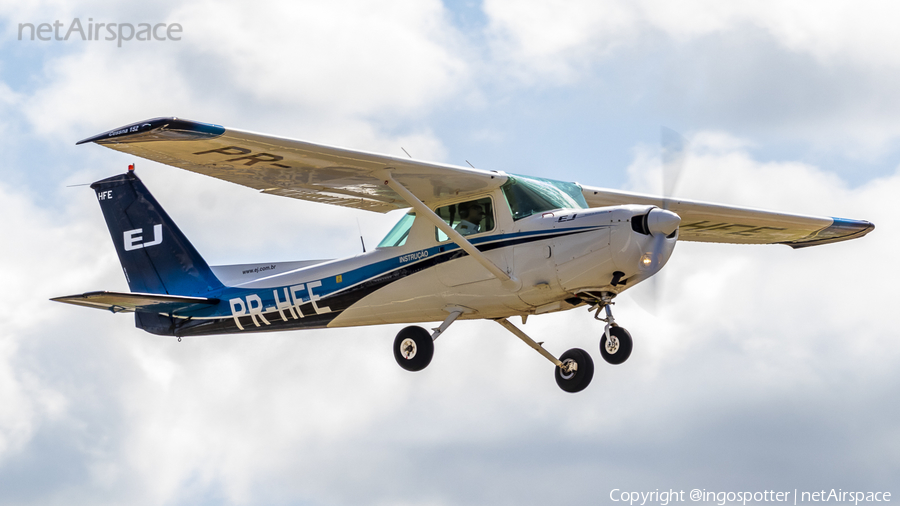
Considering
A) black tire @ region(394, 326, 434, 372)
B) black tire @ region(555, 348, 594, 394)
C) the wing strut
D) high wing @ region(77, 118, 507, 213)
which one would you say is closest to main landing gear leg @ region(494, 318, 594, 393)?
black tire @ region(555, 348, 594, 394)

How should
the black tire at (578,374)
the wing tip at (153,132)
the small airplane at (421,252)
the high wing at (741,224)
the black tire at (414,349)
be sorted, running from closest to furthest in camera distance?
the wing tip at (153,132), the small airplane at (421,252), the black tire at (414,349), the black tire at (578,374), the high wing at (741,224)

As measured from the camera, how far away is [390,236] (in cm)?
1562

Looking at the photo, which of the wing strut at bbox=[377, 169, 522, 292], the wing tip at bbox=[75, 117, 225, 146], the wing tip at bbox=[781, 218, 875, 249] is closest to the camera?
the wing tip at bbox=[75, 117, 225, 146]

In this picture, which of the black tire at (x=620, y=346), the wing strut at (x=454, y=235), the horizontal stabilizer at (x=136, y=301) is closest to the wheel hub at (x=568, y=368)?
the black tire at (x=620, y=346)

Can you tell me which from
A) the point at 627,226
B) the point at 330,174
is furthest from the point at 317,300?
the point at 627,226

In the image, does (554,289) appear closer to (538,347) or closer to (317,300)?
(538,347)

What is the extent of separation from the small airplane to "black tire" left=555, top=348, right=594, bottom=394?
0.02 metres

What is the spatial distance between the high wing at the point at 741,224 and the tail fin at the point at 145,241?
678 centimetres

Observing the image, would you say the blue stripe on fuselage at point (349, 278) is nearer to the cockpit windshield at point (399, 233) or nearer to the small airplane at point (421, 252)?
the small airplane at point (421, 252)

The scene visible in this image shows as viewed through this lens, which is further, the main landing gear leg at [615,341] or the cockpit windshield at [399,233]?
the cockpit windshield at [399,233]

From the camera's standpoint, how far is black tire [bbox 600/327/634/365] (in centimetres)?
1458

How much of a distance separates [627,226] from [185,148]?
548 cm

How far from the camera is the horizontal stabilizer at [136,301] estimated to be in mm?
15327

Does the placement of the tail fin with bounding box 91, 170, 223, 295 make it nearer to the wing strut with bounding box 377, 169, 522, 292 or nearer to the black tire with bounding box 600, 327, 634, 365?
the wing strut with bounding box 377, 169, 522, 292
